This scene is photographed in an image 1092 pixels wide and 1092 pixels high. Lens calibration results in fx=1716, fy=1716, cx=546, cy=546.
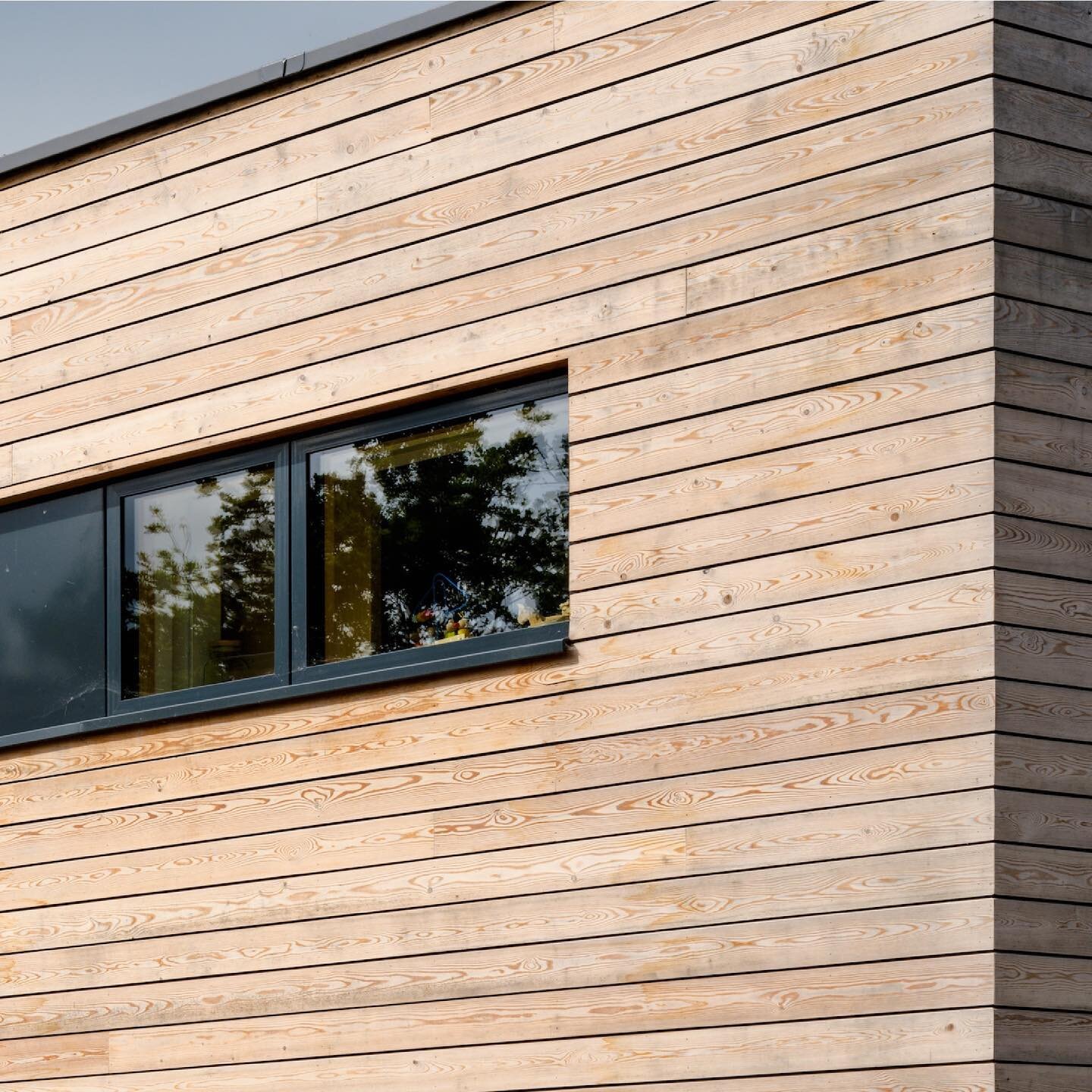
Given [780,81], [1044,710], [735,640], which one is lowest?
[1044,710]

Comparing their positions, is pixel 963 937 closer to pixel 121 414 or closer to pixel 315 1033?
pixel 315 1033

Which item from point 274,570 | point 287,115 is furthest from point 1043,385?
point 287,115

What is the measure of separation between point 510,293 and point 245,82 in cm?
168

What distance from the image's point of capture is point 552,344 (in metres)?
6.42

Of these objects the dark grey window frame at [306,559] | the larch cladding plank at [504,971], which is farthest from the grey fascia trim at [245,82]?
the larch cladding plank at [504,971]

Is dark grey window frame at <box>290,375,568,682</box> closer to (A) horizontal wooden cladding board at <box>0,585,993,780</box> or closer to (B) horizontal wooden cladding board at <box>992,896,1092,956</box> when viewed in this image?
(A) horizontal wooden cladding board at <box>0,585,993,780</box>

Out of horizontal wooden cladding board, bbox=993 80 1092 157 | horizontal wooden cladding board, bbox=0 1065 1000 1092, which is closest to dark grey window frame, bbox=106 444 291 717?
horizontal wooden cladding board, bbox=0 1065 1000 1092

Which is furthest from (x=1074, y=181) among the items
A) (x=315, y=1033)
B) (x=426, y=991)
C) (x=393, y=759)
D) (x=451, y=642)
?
(x=315, y=1033)

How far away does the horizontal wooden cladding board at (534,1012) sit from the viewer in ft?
17.2

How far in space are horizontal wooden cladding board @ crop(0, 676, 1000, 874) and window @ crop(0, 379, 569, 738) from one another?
16.5 inches

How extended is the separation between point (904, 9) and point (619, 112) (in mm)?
1121

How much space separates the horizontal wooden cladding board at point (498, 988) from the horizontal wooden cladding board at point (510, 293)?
2.17m

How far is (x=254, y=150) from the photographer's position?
727 centimetres

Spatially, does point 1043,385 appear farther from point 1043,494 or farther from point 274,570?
point 274,570
